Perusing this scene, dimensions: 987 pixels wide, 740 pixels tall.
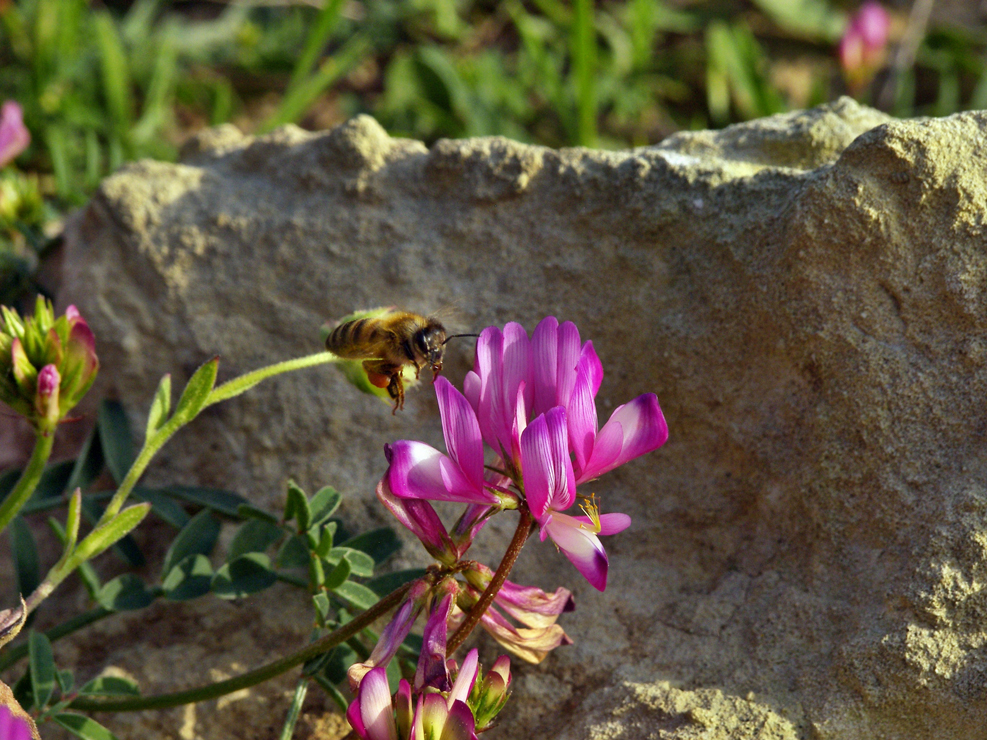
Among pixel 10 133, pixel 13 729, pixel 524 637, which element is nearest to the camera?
pixel 13 729

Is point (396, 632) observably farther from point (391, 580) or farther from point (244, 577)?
point (244, 577)

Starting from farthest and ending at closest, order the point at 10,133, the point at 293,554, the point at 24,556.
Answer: the point at 10,133 → the point at 24,556 → the point at 293,554

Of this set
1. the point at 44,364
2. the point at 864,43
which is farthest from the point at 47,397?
the point at 864,43

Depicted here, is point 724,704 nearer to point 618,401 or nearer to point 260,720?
point 618,401

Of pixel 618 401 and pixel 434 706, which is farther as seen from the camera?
pixel 618 401

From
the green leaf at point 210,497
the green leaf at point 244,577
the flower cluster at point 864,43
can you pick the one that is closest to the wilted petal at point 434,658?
the green leaf at point 244,577

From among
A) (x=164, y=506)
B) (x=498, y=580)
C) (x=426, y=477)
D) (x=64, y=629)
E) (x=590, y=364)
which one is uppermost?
(x=590, y=364)

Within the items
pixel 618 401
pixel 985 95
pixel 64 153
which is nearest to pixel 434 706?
pixel 618 401
